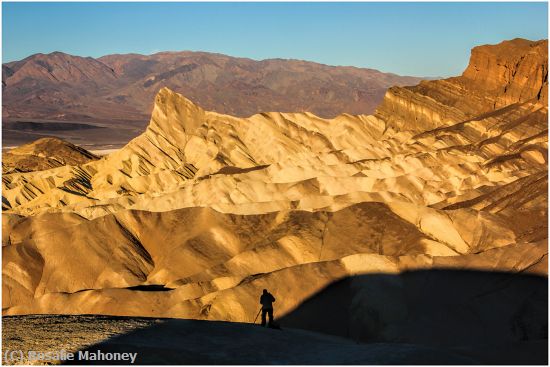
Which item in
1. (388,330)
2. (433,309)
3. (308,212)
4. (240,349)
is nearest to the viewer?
(240,349)

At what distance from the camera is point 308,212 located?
36.9 meters

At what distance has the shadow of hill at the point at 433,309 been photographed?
1980 centimetres

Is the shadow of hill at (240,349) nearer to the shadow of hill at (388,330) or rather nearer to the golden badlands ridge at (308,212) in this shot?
the shadow of hill at (388,330)

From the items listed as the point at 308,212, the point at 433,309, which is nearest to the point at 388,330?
the point at 433,309

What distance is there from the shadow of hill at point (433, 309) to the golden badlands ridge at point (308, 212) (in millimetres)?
85

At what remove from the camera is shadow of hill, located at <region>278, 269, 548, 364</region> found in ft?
65.0

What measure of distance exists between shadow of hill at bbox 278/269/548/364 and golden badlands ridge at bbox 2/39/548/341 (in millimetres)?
85

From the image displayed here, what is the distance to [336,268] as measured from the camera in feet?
84.7

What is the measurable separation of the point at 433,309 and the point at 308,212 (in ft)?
51.9

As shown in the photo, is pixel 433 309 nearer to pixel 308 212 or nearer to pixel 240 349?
pixel 240 349

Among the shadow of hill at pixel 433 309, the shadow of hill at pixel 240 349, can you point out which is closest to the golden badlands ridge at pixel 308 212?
the shadow of hill at pixel 433 309

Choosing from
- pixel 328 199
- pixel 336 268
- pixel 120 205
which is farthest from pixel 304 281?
pixel 120 205

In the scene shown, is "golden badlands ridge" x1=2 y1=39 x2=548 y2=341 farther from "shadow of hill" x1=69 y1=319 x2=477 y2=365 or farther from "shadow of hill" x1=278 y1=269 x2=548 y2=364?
"shadow of hill" x1=69 y1=319 x2=477 y2=365

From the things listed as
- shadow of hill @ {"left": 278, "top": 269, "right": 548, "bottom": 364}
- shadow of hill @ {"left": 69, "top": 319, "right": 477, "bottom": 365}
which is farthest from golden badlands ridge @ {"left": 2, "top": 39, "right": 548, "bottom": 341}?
shadow of hill @ {"left": 69, "top": 319, "right": 477, "bottom": 365}
